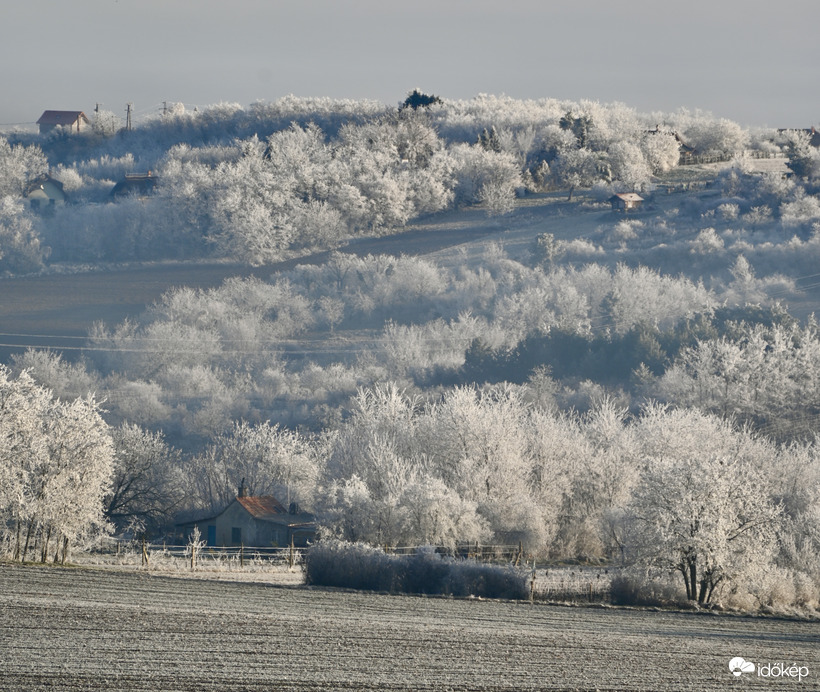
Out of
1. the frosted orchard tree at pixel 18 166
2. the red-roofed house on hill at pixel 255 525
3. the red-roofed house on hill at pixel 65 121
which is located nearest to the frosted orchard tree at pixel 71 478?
the red-roofed house on hill at pixel 255 525

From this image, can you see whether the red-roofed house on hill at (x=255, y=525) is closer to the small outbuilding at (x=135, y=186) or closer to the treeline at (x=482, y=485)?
the treeline at (x=482, y=485)

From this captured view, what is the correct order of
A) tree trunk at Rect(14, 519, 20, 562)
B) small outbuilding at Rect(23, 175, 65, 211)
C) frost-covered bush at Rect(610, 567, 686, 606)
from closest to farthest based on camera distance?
frost-covered bush at Rect(610, 567, 686, 606), tree trunk at Rect(14, 519, 20, 562), small outbuilding at Rect(23, 175, 65, 211)

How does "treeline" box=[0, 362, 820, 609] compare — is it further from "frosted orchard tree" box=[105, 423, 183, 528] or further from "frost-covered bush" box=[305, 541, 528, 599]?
"frost-covered bush" box=[305, 541, 528, 599]

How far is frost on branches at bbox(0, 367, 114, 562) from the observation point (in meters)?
32.8

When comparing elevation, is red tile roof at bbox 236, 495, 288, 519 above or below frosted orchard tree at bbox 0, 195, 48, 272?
below

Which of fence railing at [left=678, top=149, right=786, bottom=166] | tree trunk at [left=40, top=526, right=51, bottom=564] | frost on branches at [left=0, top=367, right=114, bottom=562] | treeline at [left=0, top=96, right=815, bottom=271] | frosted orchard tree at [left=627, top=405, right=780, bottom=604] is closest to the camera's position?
frosted orchard tree at [left=627, top=405, right=780, bottom=604]

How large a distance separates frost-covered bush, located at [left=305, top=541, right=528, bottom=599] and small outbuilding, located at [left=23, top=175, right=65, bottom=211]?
9466cm

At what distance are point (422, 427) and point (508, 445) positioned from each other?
163 inches

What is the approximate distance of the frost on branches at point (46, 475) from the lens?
32.8 m

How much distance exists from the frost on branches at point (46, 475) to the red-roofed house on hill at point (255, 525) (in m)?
8.35

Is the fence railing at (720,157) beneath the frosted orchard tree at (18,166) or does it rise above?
above

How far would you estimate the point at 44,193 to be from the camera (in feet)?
394

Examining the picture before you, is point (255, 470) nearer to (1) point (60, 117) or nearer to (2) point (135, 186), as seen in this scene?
(2) point (135, 186)

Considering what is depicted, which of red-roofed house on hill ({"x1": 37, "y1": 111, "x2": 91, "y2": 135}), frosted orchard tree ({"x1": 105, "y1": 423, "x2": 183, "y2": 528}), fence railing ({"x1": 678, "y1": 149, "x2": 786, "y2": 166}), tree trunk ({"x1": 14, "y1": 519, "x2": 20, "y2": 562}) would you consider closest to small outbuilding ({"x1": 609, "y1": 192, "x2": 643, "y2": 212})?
fence railing ({"x1": 678, "y1": 149, "x2": 786, "y2": 166})
